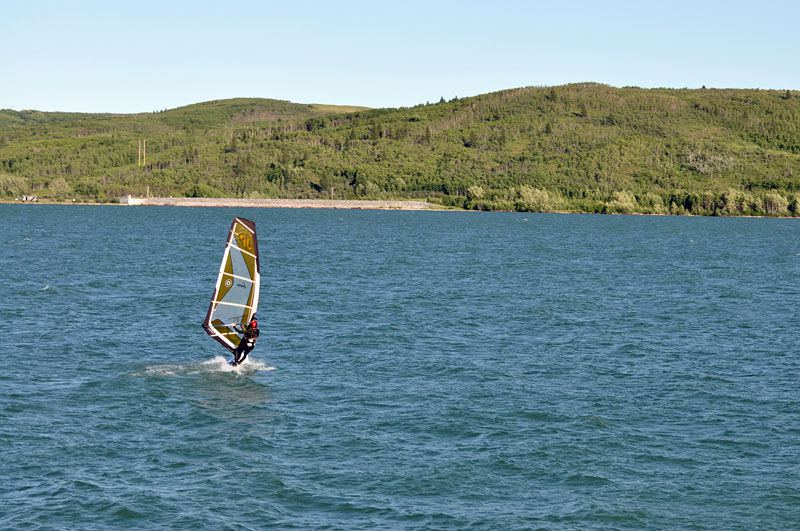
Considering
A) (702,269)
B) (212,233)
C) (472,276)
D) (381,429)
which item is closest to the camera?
(381,429)

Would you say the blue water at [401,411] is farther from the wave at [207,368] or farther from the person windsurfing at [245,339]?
the person windsurfing at [245,339]

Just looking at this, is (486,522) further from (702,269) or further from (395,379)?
(702,269)

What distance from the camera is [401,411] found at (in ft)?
124

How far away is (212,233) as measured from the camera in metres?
174

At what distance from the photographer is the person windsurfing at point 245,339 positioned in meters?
43.1

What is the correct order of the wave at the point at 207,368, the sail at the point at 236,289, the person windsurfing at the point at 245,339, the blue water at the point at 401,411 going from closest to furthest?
the blue water at the point at 401,411 < the sail at the point at 236,289 < the person windsurfing at the point at 245,339 < the wave at the point at 207,368

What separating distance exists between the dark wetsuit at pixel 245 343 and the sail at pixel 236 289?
27 centimetres

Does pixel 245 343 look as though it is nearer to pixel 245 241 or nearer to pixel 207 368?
pixel 207 368

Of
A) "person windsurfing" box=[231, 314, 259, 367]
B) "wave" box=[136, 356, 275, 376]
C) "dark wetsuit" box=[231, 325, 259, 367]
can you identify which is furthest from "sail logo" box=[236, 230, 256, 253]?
"wave" box=[136, 356, 275, 376]

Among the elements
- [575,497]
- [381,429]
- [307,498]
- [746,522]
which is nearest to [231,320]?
[381,429]

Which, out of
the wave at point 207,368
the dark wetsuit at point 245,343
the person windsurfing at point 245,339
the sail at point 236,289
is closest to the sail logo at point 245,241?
the sail at point 236,289

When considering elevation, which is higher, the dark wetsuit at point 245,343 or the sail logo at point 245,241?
the sail logo at point 245,241

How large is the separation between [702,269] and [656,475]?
83575 mm

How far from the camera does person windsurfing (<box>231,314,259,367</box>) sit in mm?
43094
